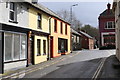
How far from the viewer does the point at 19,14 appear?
16.5m

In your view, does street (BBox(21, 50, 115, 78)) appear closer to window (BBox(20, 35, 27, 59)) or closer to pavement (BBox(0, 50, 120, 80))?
pavement (BBox(0, 50, 120, 80))

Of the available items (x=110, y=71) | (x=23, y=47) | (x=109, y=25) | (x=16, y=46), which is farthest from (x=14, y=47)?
(x=109, y=25)

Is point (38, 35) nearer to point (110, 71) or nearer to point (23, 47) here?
point (23, 47)

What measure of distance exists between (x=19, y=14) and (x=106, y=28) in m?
41.6

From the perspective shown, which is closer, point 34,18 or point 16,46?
point 16,46

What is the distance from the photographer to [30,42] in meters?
18.6

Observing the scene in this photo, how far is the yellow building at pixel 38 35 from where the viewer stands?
18859 mm

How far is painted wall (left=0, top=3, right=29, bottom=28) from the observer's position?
1411 centimetres

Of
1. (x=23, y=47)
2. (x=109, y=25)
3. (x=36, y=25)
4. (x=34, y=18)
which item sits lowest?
(x=23, y=47)

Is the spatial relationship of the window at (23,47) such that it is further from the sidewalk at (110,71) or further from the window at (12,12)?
the sidewalk at (110,71)

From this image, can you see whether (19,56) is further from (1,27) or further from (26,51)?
(1,27)

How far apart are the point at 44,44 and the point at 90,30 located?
81.5 meters

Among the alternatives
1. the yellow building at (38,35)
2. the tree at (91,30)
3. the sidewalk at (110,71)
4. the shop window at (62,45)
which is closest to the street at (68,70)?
the sidewalk at (110,71)

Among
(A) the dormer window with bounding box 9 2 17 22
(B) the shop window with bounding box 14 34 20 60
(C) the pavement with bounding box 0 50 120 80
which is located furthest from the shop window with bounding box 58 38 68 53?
(A) the dormer window with bounding box 9 2 17 22
